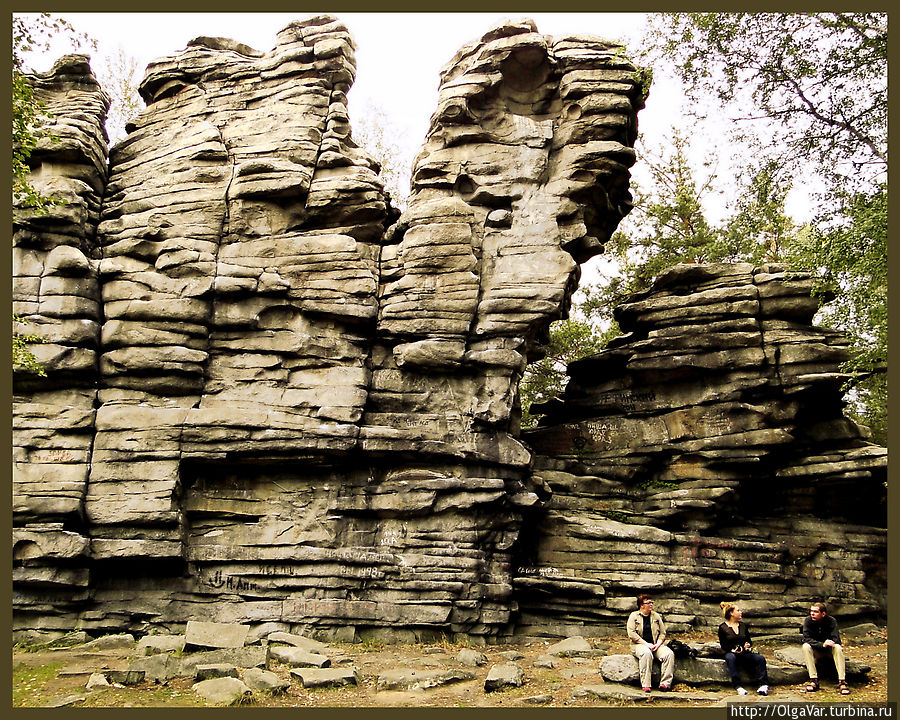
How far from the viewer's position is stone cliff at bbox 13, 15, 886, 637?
1614 centimetres

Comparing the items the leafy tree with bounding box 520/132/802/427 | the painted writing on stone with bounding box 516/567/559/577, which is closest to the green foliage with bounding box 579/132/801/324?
the leafy tree with bounding box 520/132/802/427

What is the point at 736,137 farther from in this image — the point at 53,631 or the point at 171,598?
the point at 53,631

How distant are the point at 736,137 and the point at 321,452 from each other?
12.5m

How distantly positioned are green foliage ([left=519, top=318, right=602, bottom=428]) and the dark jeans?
19.0 meters

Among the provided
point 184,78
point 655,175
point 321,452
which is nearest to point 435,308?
point 321,452

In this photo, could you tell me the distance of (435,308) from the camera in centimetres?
1789

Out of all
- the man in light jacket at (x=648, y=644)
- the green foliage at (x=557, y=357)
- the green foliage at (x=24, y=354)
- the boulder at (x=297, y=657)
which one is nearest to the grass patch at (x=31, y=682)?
the boulder at (x=297, y=657)

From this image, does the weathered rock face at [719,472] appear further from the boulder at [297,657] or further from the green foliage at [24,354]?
the green foliage at [24,354]

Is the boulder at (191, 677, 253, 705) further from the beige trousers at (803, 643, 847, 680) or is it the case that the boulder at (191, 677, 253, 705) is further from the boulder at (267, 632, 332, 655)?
the beige trousers at (803, 643, 847, 680)

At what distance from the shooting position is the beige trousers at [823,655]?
11516 millimetres

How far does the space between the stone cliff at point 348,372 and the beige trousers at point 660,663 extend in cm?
512

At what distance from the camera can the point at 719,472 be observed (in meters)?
20.1

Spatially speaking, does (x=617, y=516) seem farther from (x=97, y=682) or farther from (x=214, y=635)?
(x=97, y=682)

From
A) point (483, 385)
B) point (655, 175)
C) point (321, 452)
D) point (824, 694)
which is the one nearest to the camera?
point (824, 694)
